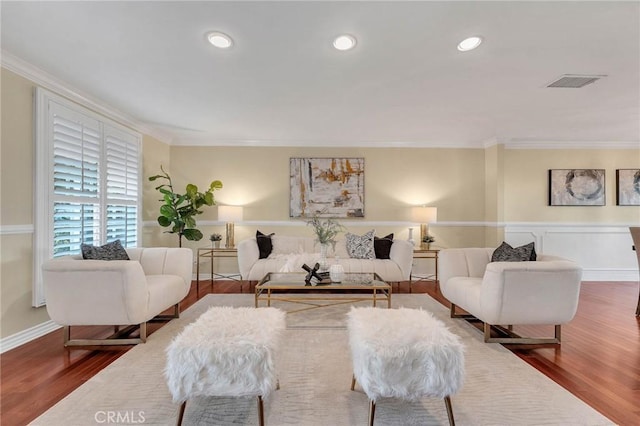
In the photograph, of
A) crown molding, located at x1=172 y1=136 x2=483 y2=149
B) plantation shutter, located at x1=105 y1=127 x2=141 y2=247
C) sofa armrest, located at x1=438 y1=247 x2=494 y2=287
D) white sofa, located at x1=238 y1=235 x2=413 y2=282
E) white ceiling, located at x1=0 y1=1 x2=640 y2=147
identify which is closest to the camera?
white ceiling, located at x1=0 y1=1 x2=640 y2=147

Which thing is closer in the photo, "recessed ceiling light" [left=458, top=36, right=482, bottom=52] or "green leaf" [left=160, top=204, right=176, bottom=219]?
"recessed ceiling light" [left=458, top=36, right=482, bottom=52]

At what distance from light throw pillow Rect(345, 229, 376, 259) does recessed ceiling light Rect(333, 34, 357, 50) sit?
287 cm

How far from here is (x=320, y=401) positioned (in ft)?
5.94

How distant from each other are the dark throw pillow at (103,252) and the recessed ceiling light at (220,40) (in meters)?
2.14

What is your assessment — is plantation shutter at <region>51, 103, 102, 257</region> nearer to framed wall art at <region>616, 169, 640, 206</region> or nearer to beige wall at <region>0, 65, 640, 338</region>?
beige wall at <region>0, 65, 640, 338</region>

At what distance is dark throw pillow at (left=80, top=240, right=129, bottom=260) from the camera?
276cm

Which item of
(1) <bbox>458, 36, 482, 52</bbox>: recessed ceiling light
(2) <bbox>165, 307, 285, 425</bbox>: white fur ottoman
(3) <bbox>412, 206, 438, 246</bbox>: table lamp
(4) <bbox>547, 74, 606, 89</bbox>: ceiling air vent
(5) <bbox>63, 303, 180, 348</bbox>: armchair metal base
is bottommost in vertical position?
(5) <bbox>63, 303, 180, 348</bbox>: armchair metal base

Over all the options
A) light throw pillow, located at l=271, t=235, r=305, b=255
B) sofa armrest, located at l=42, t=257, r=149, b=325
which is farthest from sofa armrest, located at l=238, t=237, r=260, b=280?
sofa armrest, located at l=42, t=257, r=149, b=325

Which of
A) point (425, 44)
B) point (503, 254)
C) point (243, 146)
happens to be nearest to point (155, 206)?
point (243, 146)

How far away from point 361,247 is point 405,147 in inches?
83.1

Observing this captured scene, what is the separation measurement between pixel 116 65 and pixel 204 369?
2.66 metres

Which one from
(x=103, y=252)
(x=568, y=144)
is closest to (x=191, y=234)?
(x=103, y=252)

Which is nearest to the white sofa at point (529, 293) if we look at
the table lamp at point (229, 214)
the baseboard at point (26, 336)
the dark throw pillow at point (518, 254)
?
the dark throw pillow at point (518, 254)

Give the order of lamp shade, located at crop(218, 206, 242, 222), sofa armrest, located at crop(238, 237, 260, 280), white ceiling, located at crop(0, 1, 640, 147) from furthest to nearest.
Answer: lamp shade, located at crop(218, 206, 242, 222) < sofa armrest, located at crop(238, 237, 260, 280) < white ceiling, located at crop(0, 1, 640, 147)
